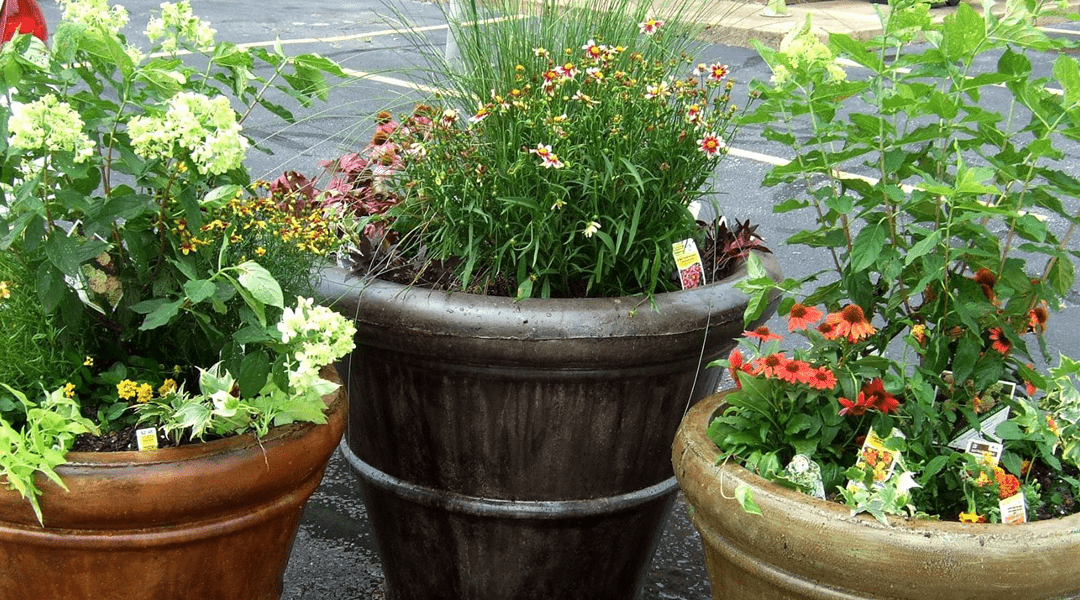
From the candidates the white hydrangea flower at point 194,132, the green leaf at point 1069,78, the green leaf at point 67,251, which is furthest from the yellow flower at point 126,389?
the green leaf at point 1069,78

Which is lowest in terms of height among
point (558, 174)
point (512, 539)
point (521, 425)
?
point (512, 539)

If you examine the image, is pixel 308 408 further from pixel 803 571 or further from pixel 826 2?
pixel 826 2

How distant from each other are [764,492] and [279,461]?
775 mm

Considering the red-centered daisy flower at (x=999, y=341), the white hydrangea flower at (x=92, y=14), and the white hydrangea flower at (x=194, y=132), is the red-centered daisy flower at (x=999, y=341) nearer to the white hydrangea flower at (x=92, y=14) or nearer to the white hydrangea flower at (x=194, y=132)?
the white hydrangea flower at (x=194, y=132)

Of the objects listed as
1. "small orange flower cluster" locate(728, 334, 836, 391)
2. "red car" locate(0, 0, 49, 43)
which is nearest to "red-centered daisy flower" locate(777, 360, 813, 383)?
"small orange flower cluster" locate(728, 334, 836, 391)

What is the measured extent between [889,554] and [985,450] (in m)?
0.39

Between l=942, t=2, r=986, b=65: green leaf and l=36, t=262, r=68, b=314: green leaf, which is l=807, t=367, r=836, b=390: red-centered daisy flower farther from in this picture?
l=36, t=262, r=68, b=314: green leaf

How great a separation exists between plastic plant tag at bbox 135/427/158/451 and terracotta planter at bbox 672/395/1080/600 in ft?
2.99

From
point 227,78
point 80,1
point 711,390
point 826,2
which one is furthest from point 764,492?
point 826,2

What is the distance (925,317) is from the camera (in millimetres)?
2053

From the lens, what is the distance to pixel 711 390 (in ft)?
7.95

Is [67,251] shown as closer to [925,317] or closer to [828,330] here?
[828,330]

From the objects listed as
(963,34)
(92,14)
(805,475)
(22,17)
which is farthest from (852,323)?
(22,17)

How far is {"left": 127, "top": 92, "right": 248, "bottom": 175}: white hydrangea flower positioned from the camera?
1690 millimetres
